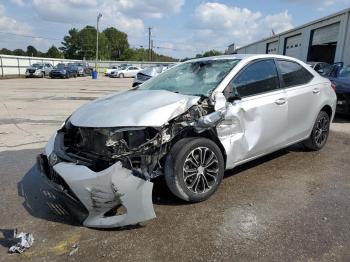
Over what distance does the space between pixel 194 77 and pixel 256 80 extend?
2.65 ft

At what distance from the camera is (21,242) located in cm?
296

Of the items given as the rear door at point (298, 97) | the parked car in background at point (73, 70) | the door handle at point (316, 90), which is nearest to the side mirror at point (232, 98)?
the rear door at point (298, 97)

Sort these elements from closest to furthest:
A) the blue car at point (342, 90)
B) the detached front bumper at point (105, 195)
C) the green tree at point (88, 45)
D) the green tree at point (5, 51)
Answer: the detached front bumper at point (105, 195)
the blue car at point (342, 90)
the green tree at point (88, 45)
the green tree at point (5, 51)

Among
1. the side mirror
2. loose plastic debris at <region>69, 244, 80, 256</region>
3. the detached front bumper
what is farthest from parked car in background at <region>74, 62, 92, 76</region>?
loose plastic debris at <region>69, 244, 80, 256</region>

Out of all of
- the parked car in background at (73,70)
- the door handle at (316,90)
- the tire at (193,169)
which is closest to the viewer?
the tire at (193,169)

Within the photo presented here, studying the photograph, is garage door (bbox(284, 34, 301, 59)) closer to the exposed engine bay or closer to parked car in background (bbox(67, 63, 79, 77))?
parked car in background (bbox(67, 63, 79, 77))

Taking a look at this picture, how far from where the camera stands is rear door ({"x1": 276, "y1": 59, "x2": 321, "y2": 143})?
191 inches

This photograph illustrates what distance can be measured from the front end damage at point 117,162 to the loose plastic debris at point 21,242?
45 centimetres

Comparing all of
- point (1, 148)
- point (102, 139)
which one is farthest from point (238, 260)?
point (1, 148)

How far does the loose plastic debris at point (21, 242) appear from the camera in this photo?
2.89 m

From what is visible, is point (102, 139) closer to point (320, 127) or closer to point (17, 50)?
point (320, 127)

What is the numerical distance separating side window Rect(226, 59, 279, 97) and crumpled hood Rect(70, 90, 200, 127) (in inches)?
26.6

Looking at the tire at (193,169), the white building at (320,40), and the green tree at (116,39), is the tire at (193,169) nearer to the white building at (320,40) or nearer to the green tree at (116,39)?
the white building at (320,40)

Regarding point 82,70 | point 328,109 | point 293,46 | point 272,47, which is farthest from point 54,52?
point 328,109
